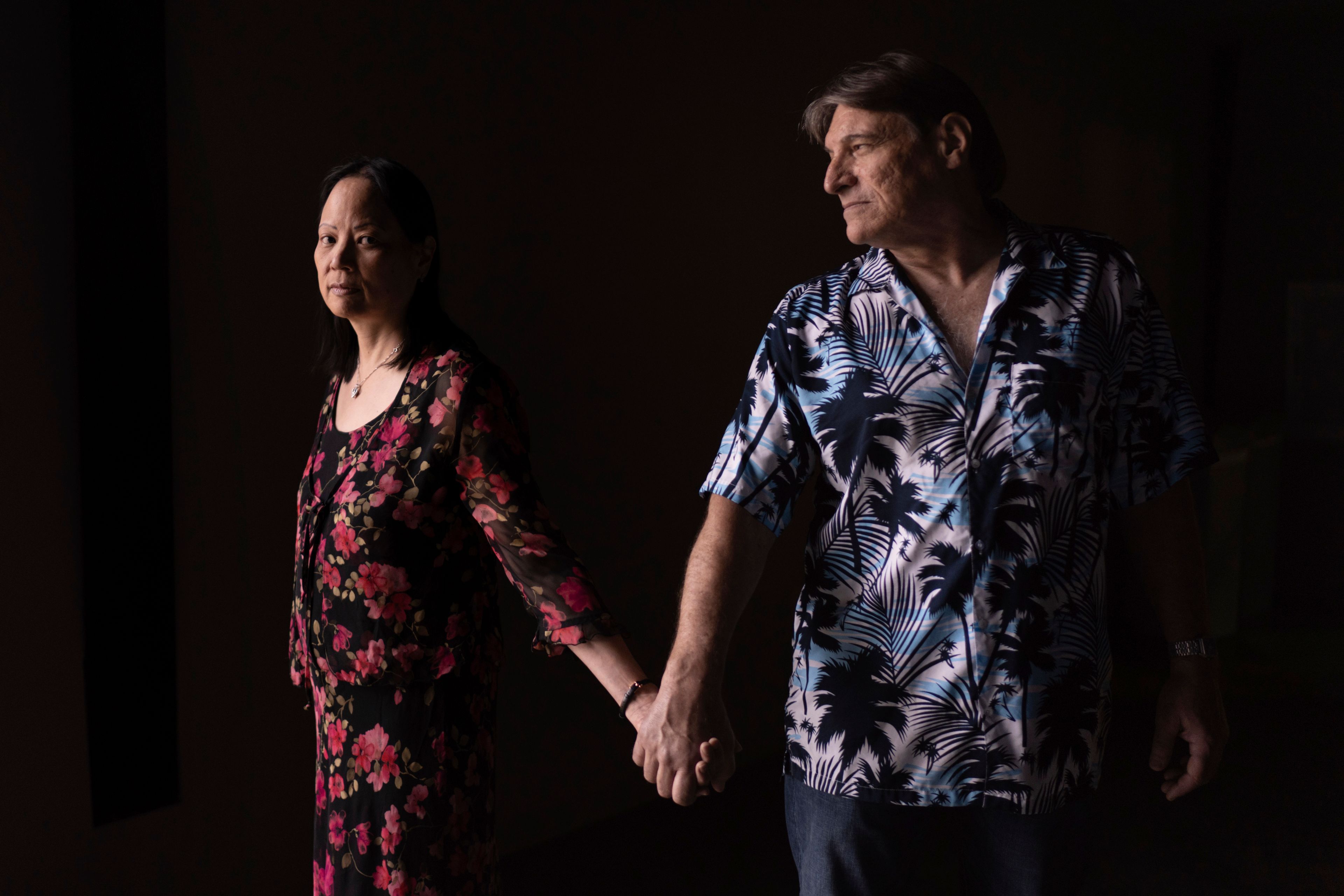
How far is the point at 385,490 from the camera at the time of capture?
149 centimetres

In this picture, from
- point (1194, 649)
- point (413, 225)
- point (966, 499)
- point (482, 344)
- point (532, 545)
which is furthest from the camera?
point (482, 344)

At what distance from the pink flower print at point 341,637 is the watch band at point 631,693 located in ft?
1.32

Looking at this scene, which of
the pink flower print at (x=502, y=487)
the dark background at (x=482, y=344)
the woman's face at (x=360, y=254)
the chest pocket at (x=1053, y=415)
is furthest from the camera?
the dark background at (x=482, y=344)

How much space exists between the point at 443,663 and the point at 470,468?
0.27m

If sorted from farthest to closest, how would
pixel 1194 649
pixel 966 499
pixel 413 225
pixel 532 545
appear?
1. pixel 413 225
2. pixel 532 545
3. pixel 1194 649
4. pixel 966 499

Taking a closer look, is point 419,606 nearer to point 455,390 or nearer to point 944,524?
point 455,390

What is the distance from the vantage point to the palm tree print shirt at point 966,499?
1249mm

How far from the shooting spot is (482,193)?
2.68 m

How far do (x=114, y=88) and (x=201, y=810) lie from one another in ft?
4.64

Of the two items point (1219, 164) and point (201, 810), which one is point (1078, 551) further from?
point (1219, 164)

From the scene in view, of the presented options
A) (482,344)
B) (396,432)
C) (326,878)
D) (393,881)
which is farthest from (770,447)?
(482,344)

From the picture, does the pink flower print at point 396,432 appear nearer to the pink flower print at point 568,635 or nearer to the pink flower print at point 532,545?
the pink flower print at point 532,545

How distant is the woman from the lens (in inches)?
57.5

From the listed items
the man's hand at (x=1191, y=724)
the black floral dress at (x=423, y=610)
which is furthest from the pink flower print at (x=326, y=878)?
the man's hand at (x=1191, y=724)
